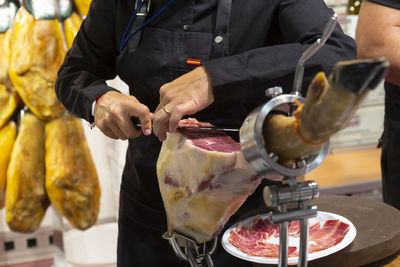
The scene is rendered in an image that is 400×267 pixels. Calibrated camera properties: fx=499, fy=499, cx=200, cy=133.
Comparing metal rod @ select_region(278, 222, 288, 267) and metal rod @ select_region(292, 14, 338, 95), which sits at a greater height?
metal rod @ select_region(292, 14, 338, 95)

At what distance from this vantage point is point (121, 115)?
3.67ft

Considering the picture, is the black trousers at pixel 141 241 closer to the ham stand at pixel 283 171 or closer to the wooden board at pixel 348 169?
the ham stand at pixel 283 171

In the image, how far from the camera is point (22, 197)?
2.15 meters

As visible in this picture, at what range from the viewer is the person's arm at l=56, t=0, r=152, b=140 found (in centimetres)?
132

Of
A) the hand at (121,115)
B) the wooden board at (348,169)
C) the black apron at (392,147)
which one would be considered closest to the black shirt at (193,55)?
the hand at (121,115)

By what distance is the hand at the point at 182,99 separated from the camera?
37.7 inches

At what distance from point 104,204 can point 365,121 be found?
1.65 m

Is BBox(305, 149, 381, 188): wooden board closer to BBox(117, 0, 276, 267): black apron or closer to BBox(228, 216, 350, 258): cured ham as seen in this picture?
BBox(117, 0, 276, 267): black apron

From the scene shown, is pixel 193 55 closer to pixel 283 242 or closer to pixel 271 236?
pixel 271 236

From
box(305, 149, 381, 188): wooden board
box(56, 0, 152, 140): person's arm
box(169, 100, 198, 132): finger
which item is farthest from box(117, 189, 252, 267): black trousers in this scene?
box(305, 149, 381, 188): wooden board

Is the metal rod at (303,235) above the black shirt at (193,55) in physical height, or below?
below

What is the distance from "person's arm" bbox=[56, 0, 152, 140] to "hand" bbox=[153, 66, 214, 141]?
24 cm

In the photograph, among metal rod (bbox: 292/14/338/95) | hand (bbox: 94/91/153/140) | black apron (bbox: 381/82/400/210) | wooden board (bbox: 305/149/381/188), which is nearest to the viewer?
metal rod (bbox: 292/14/338/95)

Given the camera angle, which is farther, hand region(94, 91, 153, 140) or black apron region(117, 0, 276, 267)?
black apron region(117, 0, 276, 267)
